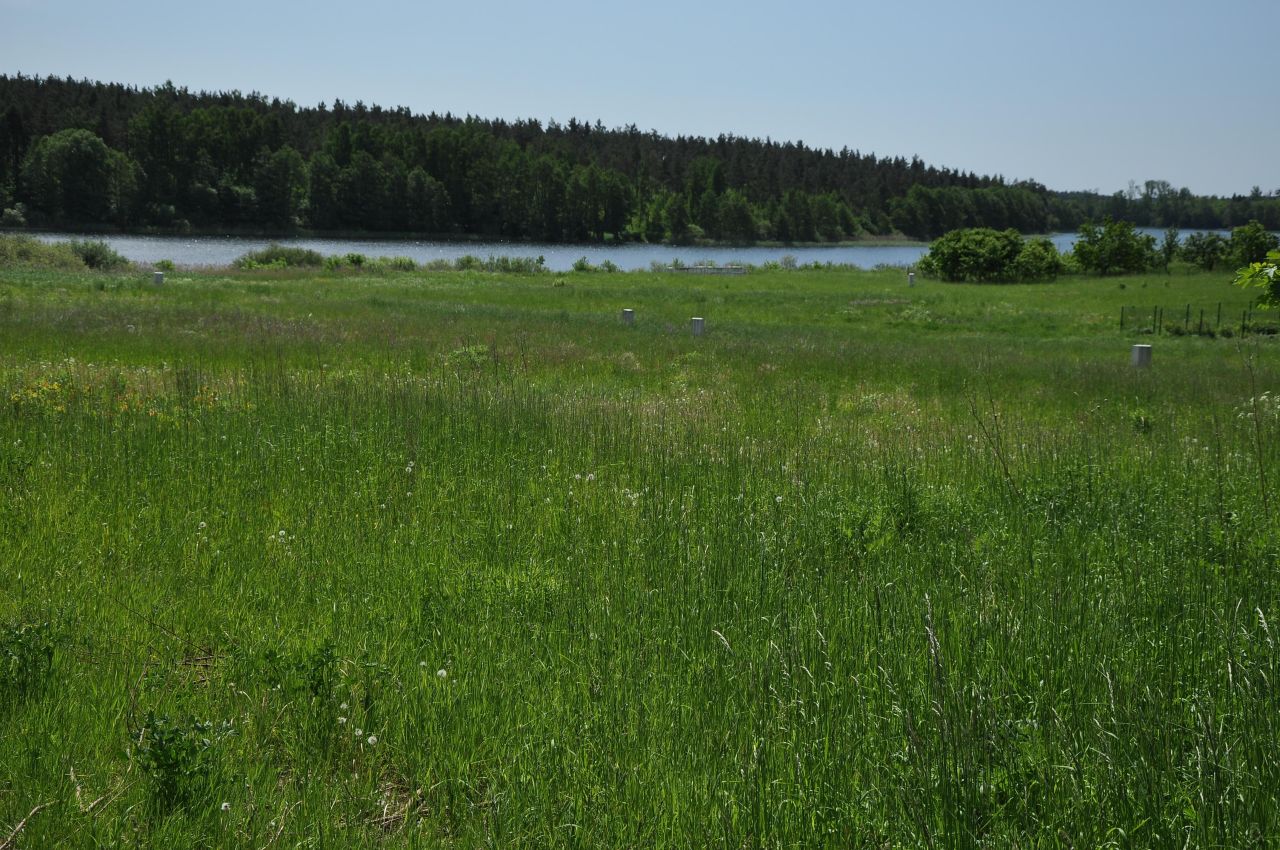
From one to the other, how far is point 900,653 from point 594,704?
1672mm

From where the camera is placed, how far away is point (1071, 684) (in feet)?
15.1

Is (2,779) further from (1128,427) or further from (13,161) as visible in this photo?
(13,161)

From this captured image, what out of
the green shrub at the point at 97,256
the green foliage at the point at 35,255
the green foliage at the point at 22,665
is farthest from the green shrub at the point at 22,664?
the green shrub at the point at 97,256

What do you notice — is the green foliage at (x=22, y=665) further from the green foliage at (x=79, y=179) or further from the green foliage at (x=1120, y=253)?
the green foliage at (x=79, y=179)

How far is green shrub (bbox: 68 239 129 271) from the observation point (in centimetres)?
4957

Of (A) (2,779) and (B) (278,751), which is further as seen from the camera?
(B) (278,751)

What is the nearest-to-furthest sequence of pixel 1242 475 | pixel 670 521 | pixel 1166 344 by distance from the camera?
pixel 670 521, pixel 1242 475, pixel 1166 344

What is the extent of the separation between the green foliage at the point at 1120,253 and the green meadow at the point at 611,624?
5803 centimetres

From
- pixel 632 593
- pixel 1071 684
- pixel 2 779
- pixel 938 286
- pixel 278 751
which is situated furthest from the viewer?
pixel 938 286

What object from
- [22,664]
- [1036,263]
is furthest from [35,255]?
[1036,263]

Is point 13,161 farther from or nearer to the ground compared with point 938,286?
farther from the ground

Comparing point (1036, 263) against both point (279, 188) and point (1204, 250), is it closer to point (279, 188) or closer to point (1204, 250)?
point (1204, 250)

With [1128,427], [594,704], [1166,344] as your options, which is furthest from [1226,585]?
[1166,344]

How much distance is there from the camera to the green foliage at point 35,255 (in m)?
45.6
